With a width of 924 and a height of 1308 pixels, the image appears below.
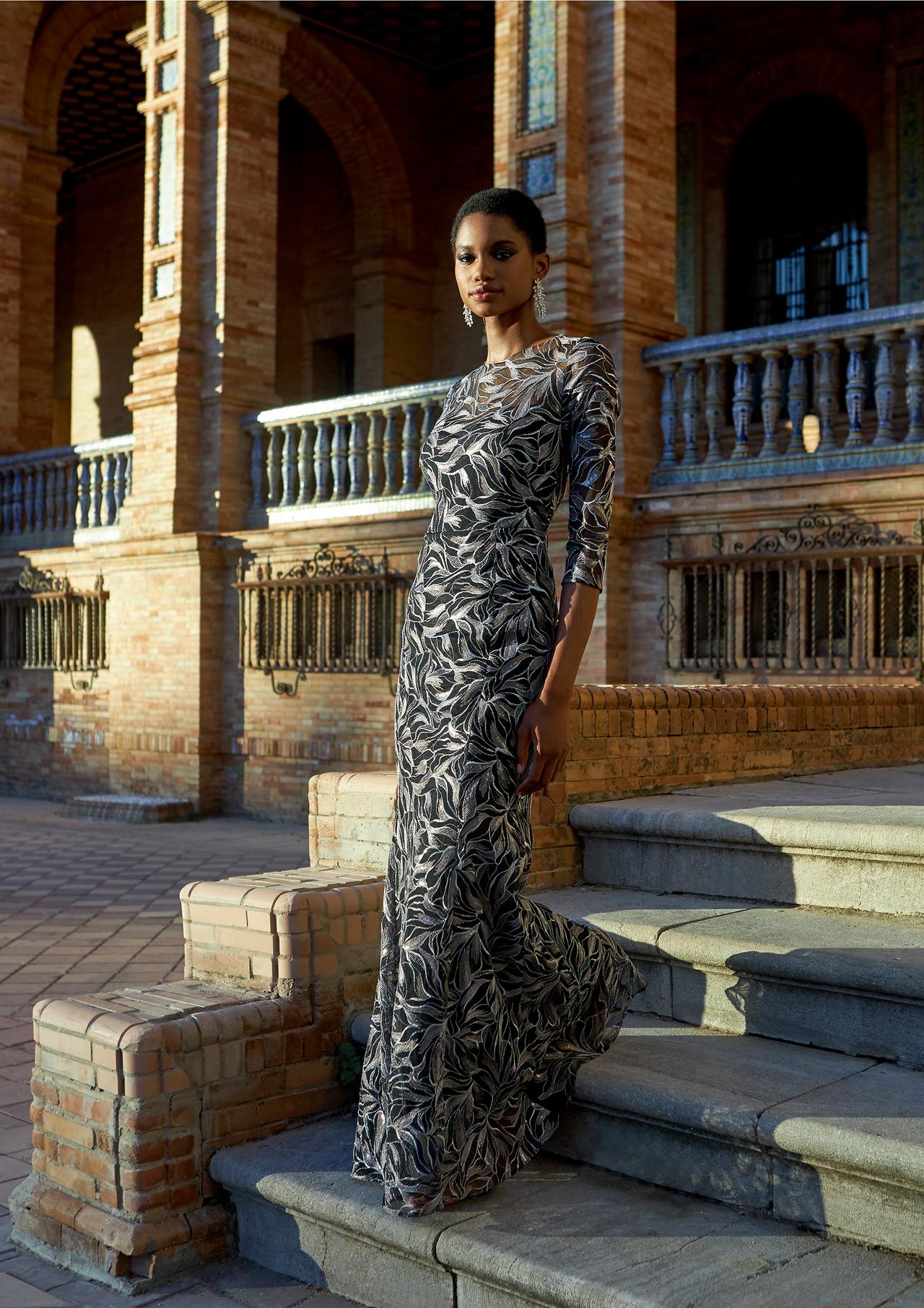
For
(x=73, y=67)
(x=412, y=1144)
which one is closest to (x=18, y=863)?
(x=412, y=1144)

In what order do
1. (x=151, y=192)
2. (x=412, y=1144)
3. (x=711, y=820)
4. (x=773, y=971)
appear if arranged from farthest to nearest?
1. (x=151, y=192)
2. (x=711, y=820)
3. (x=773, y=971)
4. (x=412, y=1144)

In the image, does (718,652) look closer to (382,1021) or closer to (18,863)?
(18,863)

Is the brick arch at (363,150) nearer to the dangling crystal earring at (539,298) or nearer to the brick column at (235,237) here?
the brick column at (235,237)

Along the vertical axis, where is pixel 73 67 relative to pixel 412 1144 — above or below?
above

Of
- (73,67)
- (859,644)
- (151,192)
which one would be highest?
(73,67)

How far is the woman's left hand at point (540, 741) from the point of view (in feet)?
8.52

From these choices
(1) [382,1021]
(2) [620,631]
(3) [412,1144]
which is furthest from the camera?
(2) [620,631]

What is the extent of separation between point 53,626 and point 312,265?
773 cm

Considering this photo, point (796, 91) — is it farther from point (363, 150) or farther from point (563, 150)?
point (363, 150)

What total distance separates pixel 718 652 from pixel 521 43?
508cm

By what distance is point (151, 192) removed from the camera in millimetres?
13109

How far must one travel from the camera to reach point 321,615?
461 inches

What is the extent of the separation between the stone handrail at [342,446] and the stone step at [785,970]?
7.77 m

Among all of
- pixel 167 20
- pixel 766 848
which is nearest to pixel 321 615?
pixel 167 20
